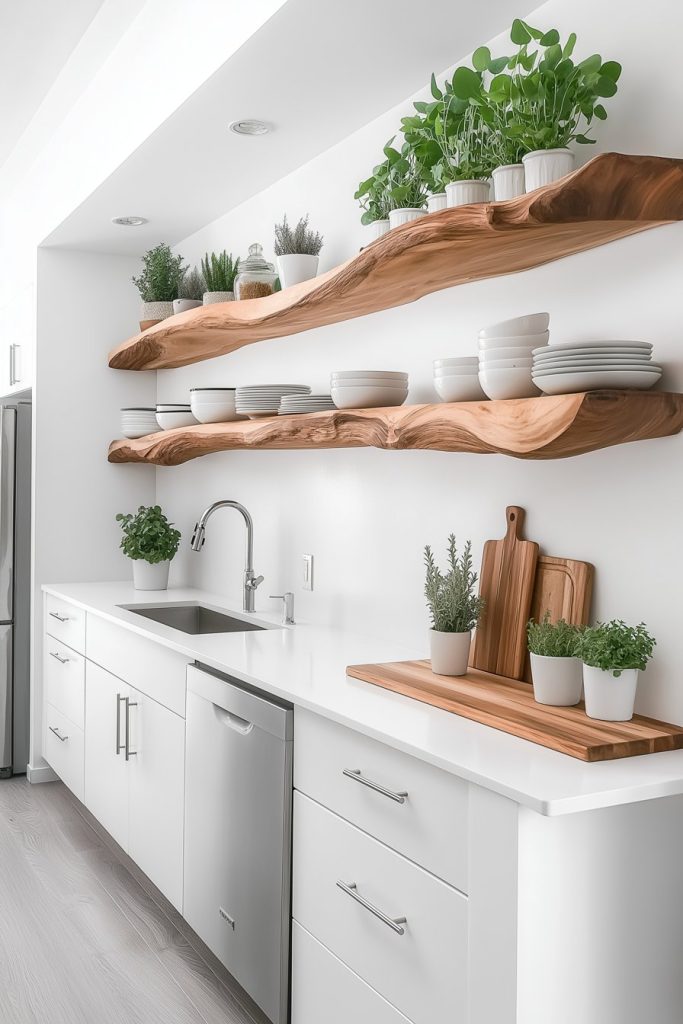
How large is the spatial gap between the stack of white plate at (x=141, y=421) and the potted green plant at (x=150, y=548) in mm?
357

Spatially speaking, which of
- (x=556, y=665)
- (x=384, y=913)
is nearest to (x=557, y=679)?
(x=556, y=665)

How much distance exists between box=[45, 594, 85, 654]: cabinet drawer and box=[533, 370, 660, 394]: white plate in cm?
241

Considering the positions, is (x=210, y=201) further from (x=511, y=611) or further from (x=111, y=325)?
(x=511, y=611)

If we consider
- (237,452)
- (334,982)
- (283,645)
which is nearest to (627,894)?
(334,982)

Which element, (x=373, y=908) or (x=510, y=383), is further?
(x=510, y=383)

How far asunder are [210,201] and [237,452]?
951 mm

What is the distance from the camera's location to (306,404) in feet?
8.99

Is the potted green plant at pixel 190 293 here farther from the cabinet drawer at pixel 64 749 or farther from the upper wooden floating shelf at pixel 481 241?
the cabinet drawer at pixel 64 749

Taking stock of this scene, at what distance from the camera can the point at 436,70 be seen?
2455mm

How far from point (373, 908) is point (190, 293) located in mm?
2660

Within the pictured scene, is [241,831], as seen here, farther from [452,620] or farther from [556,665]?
[556,665]

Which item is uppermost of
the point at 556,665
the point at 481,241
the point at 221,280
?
the point at 221,280

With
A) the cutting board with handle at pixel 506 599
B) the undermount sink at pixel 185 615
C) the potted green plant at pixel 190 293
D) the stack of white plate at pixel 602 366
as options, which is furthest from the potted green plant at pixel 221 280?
the stack of white plate at pixel 602 366

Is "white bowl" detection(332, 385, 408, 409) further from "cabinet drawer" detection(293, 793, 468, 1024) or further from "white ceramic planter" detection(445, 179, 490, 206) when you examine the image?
"cabinet drawer" detection(293, 793, 468, 1024)
